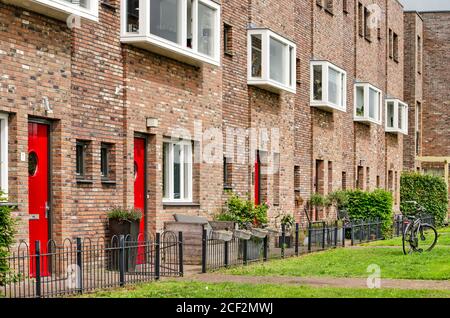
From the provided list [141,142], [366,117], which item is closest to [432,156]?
[366,117]

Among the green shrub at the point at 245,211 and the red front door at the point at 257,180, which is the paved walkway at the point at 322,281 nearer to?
the green shrub at the point at 245,211

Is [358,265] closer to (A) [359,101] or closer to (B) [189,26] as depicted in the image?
(B) [189,26]

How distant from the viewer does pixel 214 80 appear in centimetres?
2447

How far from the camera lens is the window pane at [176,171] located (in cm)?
2261

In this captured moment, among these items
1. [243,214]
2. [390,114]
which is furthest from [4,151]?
[390,114]

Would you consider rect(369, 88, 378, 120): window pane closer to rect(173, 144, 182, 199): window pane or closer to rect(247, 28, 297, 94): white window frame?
rect(247, 28, 297, 94): white window frame

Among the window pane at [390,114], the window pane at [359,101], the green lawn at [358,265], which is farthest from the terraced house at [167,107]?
the window pane at [390,114]

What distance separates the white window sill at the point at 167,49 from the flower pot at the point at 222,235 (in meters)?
4.08

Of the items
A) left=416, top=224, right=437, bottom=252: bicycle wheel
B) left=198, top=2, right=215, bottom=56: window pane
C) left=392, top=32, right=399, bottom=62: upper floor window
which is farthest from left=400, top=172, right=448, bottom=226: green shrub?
left=198, top=2, right=215, bottom=56: window pane

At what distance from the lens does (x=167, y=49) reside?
68.1 feet

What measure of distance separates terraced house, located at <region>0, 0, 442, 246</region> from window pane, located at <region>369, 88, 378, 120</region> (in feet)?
7.66

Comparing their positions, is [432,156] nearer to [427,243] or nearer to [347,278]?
[427,243]

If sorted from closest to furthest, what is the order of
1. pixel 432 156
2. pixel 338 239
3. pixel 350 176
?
1. pixel 338 239
2. pixel 350 176
3. pixel 432 156

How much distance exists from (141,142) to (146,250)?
384cm
